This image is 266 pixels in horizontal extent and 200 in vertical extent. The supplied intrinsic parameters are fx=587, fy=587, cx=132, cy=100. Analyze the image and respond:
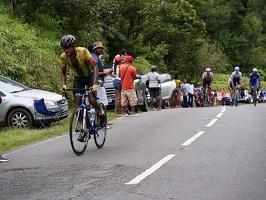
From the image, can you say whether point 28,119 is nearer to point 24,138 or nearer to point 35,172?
point 24,138

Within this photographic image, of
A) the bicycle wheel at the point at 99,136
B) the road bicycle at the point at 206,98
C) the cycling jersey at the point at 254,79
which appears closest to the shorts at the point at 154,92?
the cycling jersey at the point at 254,79

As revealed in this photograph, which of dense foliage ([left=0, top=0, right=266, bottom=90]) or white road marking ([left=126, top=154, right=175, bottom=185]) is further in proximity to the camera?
dense foliage ([left=0, top=0, right=266, bottom=90])

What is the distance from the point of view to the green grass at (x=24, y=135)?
1240cm

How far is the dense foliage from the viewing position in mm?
19828

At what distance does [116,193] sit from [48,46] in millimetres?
16364

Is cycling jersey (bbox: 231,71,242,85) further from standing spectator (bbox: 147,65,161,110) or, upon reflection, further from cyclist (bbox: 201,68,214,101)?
standing spectator (bbox: 147,65,161,110)

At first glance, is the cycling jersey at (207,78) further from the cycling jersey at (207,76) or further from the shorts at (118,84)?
the shorts at (118,84)

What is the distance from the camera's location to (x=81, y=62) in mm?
10148

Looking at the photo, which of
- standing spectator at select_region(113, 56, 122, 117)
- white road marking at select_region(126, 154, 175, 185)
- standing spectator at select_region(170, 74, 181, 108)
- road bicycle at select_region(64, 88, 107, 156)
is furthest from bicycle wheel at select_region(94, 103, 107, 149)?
standing spectator at select_region(170, 74, 181, 108)

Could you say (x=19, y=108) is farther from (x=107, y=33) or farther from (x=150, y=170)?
(x=107, y=33)

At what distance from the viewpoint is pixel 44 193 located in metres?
6.89

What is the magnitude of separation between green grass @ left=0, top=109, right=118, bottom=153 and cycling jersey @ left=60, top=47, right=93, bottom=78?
8.14 ft

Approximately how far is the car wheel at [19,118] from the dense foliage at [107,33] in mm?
3109

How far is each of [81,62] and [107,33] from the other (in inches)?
834
